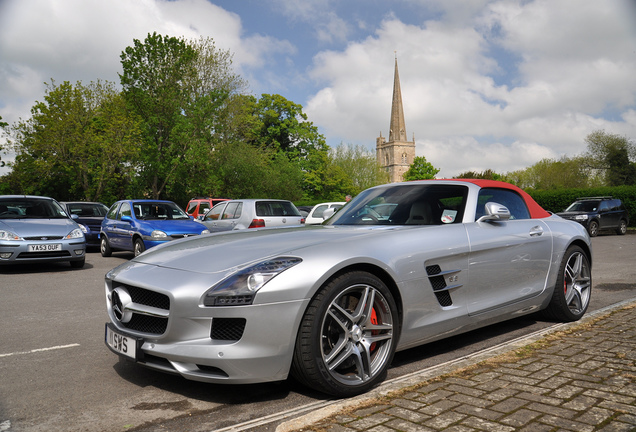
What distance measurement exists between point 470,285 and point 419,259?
64 cm

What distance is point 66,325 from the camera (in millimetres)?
5625

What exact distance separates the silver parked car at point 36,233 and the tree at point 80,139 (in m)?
20.0

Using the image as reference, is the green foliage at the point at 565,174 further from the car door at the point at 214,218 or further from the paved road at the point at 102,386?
the paved road at the point at 102,386

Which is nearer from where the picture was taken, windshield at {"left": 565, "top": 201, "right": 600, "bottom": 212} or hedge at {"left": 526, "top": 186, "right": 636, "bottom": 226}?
windshield at {"left": 565, "top": 201, "right": 600, "bottom": 212}

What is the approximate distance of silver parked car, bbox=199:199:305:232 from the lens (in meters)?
14.3

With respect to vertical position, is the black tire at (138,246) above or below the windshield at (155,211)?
below

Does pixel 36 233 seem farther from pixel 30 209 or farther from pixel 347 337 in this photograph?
pixel 347 337

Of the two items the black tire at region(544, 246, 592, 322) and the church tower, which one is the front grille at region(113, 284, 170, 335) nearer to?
the black tire at region(544, 246, 592, 322)

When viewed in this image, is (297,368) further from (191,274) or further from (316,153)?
(316,153)

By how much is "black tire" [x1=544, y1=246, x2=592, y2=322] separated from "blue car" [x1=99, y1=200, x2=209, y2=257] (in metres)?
8.70

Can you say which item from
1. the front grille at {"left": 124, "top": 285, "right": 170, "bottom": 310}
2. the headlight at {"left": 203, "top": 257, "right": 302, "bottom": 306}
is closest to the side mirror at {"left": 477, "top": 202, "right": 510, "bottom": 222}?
the headlight at {"left": 203, "top": 257, "right": 302, "bottom": 306}

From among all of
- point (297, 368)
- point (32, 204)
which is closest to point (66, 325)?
point (297, 368)

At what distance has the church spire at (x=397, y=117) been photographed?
132m

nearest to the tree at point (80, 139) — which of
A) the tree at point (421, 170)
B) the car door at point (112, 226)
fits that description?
the car door at point (112, 226)
